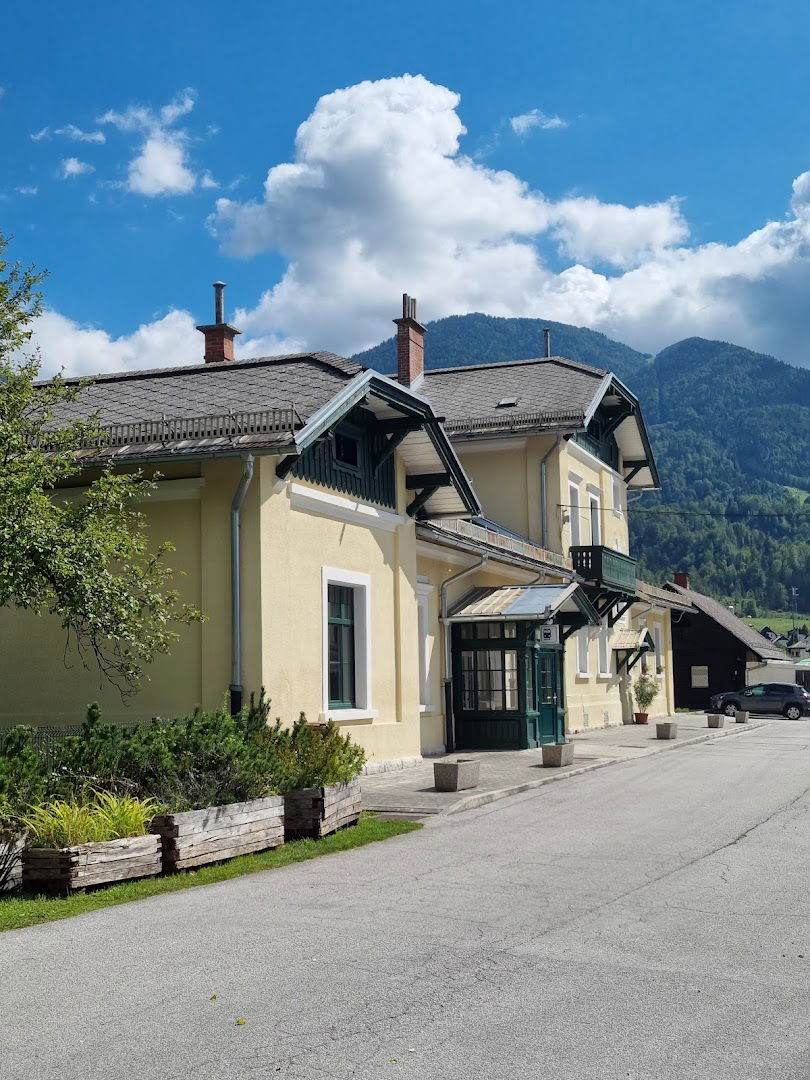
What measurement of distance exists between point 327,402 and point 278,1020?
10.5 m

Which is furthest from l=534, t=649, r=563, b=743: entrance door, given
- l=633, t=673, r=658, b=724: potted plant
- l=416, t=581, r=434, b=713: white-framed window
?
l=633, t=673, r=658, b=724: potted plant

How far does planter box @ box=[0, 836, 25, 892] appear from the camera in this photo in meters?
8.76

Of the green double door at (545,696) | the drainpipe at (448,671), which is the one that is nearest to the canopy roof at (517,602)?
the drainpipe at (448,671)

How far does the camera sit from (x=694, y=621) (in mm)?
60156

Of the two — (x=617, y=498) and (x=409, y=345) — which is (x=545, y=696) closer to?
(x=409, y=345)

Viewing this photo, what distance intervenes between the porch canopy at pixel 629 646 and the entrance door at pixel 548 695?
35.3ft

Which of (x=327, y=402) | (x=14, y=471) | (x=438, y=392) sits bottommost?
(x=14, y=471)

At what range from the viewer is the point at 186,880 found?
9406 millimetres

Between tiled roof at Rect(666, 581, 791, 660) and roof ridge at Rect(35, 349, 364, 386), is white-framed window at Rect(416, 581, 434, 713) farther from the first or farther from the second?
tiled roof at Rect(666, 581, 791, 660)

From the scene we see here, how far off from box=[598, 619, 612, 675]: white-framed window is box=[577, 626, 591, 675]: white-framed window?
1329mm

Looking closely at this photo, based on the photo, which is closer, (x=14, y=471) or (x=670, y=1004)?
(x=670, y=1004)

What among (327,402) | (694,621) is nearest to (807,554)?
(694,621)

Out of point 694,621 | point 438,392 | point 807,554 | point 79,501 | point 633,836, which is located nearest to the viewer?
point 633,836

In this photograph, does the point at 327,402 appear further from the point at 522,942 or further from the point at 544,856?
the point at 522,942
